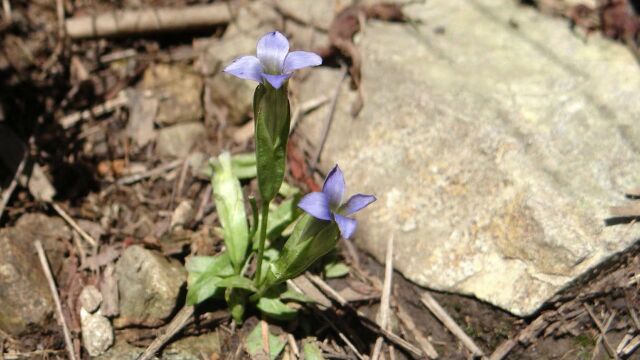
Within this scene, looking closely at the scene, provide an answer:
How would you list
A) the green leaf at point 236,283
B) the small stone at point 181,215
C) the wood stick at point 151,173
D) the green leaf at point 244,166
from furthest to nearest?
the wood stick at point 151,173
the green leaf at point 244,166
the small stone at point 181,215
the green leaf at point 236,283

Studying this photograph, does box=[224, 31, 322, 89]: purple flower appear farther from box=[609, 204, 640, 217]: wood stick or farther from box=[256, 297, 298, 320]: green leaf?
box=[609, 204, 640, 217]: wood stick

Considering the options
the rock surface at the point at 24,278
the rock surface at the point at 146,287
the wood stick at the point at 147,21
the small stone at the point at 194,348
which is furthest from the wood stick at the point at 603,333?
the wood stick at the point at 147,21

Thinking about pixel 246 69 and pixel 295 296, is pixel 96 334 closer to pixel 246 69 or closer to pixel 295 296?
pixel 295 296

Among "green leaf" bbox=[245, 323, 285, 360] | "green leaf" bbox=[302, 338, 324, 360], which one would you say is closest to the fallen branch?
"green leaf" bbox=[302, 338, 324, 360]

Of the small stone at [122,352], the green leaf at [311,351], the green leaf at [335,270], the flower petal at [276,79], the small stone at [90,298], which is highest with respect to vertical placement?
the flower petal at [276,79]

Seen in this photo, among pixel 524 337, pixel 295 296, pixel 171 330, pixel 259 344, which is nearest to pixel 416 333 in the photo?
pixel 524 337

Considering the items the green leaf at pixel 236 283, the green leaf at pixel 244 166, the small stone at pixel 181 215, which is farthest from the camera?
the green leaf at pixel 244 166

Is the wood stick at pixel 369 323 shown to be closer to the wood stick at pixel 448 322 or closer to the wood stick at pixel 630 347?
the wood stick at pixel 448 322
